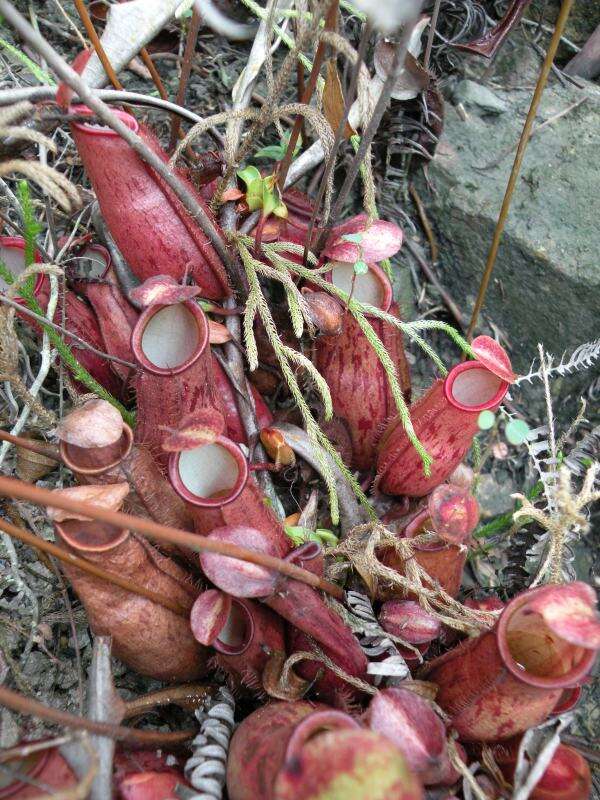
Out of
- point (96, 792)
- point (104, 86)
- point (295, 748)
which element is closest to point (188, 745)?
point (96, 792)

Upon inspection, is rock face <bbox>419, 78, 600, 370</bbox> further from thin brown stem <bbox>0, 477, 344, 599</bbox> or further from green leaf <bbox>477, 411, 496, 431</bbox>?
thin brown stem <bbox>0, 477, 344, 599</bbox>

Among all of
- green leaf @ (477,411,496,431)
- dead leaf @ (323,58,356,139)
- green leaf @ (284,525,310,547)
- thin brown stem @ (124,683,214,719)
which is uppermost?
dead leaf @ (323,58,356,139)

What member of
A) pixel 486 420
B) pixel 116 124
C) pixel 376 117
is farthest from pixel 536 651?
pixel 116 124

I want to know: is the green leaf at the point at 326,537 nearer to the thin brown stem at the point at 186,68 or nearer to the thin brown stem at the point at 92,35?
the thin brown stem at the point at 186,68

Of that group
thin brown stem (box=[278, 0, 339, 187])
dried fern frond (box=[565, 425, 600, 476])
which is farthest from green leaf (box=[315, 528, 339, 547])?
thin brown stem (box=[278, 0, 339, 187])

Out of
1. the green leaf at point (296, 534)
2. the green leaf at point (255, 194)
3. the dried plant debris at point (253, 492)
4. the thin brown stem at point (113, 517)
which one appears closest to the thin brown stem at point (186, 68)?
the dried plant debris at point (253, 492)

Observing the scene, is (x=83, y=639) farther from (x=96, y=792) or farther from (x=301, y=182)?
(x=301, y=182)
